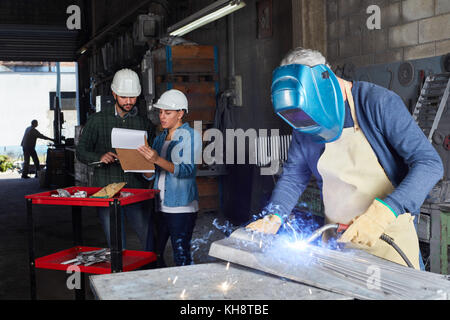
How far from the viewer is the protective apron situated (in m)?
2.12

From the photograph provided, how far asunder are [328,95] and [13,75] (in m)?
27.1

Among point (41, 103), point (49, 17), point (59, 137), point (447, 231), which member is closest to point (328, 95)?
point (447, 231)

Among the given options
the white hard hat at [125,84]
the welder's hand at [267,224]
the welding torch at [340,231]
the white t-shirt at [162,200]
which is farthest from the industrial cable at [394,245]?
the white hard hat at [125,84]

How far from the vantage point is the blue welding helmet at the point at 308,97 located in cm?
178

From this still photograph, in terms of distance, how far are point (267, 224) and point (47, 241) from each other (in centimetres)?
541

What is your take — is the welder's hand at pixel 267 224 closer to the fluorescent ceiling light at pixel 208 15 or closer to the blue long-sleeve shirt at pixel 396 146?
the blue long-sleeve shirt at pixel 396 146

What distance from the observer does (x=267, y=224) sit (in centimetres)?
215

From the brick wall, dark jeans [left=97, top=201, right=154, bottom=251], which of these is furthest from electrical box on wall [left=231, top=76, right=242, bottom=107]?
dark jeans [left=97, top=201, right=154, bottom=251]

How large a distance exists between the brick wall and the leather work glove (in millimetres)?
2523

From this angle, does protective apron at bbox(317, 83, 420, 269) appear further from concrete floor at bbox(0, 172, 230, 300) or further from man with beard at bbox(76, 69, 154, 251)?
concrete floor at bbox(0, 172, 230, 300)

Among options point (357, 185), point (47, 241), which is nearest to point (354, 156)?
point (357, 185)

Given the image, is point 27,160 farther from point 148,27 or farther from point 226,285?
point 226,285

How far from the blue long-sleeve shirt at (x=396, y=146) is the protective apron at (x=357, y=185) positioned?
0.04 metres
